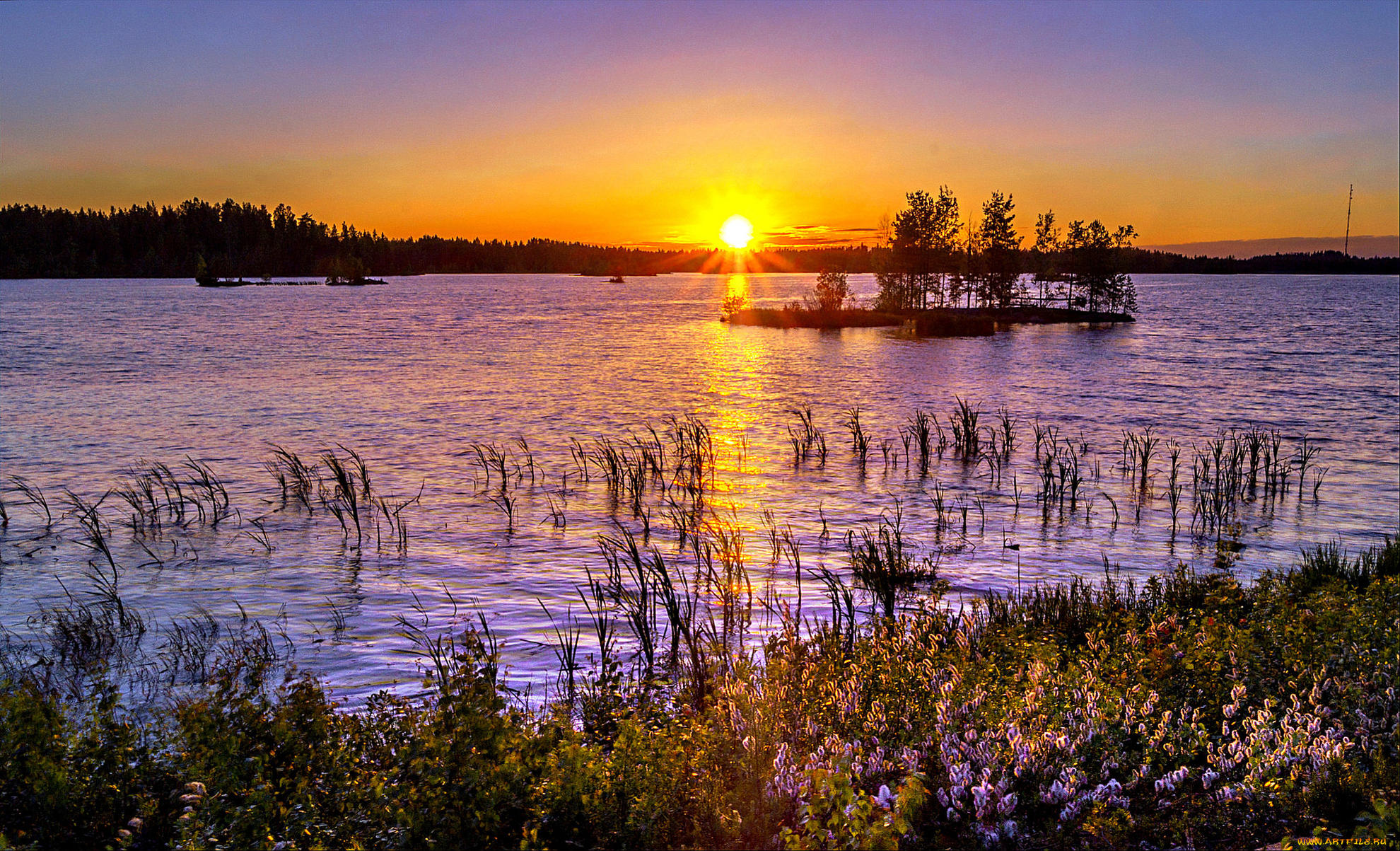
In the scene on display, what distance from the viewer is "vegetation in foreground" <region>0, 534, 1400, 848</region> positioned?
4645 millimetres

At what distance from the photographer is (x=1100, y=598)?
9.76 m

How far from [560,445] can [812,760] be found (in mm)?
19033

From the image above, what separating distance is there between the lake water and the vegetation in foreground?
9.81ft

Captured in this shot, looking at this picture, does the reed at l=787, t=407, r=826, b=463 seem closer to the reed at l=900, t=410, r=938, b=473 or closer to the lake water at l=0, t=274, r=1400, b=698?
the lake water at l=0, t=274, r=1400, b=698

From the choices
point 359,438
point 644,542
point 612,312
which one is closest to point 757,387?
point 359,438

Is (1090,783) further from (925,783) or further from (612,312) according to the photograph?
(612,312)

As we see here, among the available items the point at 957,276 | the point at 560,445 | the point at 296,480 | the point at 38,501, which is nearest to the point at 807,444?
the point at 560,445

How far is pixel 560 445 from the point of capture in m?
23.4

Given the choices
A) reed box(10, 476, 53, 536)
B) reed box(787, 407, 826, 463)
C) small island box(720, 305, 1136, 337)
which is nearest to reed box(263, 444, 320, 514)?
reed box(10, 476, 53, 536)

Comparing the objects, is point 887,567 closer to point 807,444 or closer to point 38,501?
point 807,444

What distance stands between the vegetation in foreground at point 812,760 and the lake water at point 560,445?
2991mm

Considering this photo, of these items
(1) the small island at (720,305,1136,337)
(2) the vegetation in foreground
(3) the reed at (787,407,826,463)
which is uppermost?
(1) the small island at (720,305,1136,337)

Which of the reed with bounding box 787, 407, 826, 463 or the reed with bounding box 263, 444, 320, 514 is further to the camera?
the reed with bounding box 787, 407, 826, 463

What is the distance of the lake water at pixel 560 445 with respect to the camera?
466 inches
